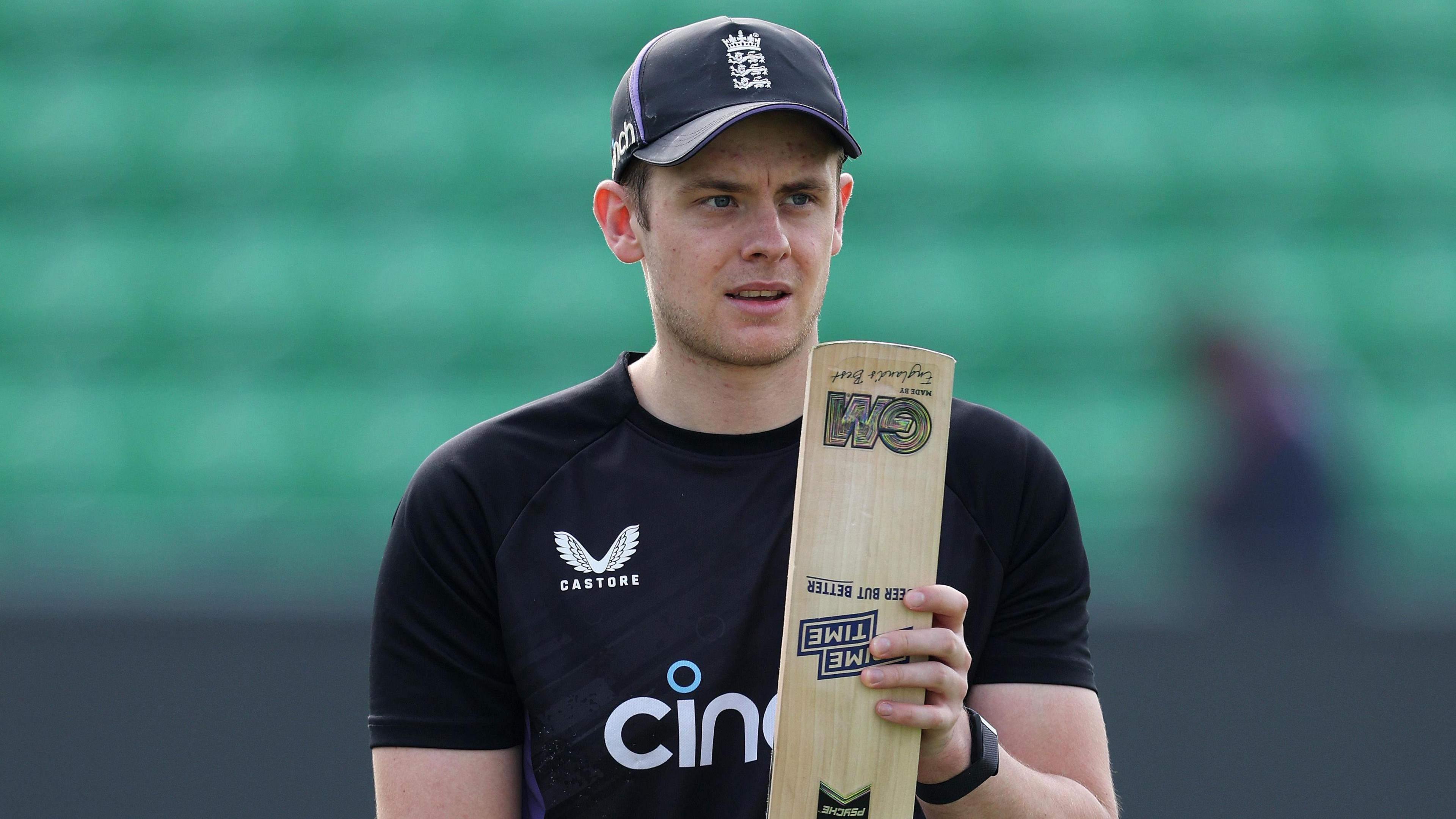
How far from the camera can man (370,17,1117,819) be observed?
1713mm

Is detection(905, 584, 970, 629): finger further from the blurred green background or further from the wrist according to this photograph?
the blurred green background

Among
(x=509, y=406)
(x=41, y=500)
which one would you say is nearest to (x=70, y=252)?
(x=41, y=500)

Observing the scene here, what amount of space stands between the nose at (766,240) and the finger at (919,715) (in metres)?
0.51

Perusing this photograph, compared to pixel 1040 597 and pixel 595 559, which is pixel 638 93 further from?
pixel 1040 597

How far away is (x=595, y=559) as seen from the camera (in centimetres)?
178

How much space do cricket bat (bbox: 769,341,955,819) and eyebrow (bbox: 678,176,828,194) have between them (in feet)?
0.72

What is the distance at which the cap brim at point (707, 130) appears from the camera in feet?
5.55

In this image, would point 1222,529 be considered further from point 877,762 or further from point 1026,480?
point 877,762

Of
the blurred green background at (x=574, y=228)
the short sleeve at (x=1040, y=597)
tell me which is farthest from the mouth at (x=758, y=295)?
the blurred green background at (x=574, y=228)

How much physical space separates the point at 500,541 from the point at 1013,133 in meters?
4.15

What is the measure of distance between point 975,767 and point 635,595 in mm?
429

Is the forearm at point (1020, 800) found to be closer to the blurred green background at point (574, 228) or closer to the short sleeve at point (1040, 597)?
the short sleeve at point (1040, 597)

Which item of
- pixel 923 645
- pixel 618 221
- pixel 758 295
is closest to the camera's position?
pixel 923 645

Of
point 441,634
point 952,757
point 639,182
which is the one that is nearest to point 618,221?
point 639,182
